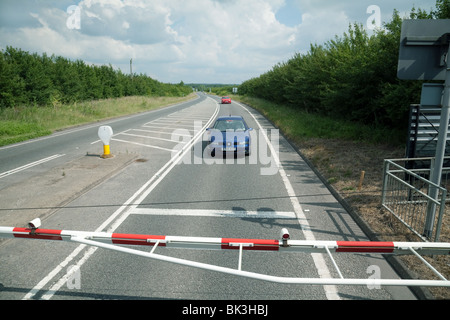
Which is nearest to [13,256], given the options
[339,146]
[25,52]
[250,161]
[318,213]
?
[318,213]

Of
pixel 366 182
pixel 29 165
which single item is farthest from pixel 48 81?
pixel 366 182

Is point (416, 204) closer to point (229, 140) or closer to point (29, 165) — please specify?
point (229, 140)

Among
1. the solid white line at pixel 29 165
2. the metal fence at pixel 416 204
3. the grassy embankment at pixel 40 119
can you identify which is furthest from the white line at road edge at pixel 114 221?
the grassy embankment at pixel 40 119

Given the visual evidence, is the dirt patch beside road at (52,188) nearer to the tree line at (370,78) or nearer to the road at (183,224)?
the road at (183,224)

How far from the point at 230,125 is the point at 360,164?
5258 mm

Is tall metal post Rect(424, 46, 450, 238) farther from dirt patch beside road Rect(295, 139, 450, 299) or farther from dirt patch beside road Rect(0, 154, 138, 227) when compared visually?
dirt patch beside road Rect(0, 154, 138, 227)

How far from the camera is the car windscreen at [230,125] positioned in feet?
41.9

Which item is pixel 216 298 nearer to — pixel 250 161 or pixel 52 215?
pixel 52 215

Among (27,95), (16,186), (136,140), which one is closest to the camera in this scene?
(16,186)

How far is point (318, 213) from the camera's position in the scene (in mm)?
6504

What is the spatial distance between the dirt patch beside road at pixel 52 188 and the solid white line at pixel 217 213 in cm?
196

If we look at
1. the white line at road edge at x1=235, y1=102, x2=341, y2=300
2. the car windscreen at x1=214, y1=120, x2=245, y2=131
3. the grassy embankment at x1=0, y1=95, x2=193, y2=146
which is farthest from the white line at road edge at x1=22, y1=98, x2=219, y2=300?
the grassy embankment at x1=0, y1=95, x2=193, y2=146

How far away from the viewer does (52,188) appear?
26.2 ft
